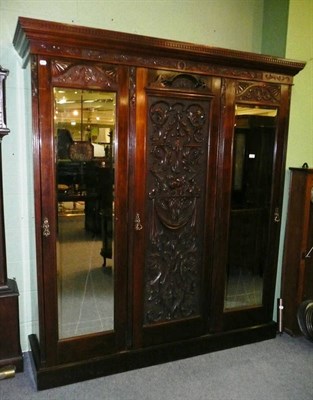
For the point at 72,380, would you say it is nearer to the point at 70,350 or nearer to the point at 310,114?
the point at 70,350

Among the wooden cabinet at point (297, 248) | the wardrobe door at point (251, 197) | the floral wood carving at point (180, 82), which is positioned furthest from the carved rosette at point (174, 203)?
the wooden cabinet at point (297, 248)

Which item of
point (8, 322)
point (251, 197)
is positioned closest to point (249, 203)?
point (251, 197)

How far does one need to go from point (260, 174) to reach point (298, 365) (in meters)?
1.52

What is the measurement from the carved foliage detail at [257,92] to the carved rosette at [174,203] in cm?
31

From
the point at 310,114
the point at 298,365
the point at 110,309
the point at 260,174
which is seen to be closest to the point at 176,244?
the point at 110,309

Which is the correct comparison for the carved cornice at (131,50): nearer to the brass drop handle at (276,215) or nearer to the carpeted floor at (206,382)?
the brass drop handle at (276,215)

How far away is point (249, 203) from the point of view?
2.71m

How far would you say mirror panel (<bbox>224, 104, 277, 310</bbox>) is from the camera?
2600mm

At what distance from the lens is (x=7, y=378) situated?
2.33 metres

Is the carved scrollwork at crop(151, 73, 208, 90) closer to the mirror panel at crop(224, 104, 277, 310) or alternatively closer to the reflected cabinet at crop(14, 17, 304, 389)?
the reflected cabinet at crop(14, 17, 304, 389)

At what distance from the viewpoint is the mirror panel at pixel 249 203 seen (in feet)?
8.53

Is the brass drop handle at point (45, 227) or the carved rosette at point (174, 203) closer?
the brass drop handle at point (45, 227)

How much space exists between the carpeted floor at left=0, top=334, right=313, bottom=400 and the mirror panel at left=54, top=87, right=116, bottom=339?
38cm

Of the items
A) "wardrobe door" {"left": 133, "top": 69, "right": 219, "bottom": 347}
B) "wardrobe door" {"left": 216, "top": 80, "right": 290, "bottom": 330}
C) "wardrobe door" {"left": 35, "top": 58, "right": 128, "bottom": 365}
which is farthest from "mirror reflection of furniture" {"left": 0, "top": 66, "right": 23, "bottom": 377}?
"wardrobe door" {"left": 216, "top": 80, "right": 290, "bottom": 330}
